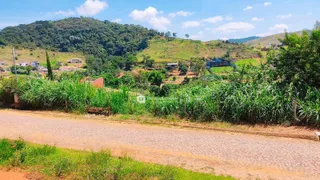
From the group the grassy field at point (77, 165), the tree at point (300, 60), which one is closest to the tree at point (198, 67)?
the tree at point (300, 60)

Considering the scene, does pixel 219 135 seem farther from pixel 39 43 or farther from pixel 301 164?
pixel 39 43

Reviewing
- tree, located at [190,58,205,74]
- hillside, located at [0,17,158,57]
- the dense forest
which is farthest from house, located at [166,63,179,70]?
hillside, located at [0,17,158,57]

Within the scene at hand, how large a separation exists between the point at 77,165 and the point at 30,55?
3215 inches

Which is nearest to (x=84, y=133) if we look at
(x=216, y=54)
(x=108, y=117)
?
(x=108, y=117)

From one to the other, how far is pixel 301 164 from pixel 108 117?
5.81m

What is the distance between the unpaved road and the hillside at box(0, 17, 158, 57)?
8586cm

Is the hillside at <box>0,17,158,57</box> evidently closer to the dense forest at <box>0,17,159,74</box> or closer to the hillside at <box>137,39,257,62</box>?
the dense forest at <box>0,17,159,74</box>

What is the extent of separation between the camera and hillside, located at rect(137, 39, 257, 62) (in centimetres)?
8756

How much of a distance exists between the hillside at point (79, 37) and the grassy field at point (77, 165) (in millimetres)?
87639

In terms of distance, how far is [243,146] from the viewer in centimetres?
623

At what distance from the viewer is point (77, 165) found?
5.44 meters

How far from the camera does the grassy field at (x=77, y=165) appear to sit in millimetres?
4934

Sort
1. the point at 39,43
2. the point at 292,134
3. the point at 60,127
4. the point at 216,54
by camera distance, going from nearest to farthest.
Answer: the point at 292,134, the point at 60,127, the point at 216,54, the point at 39,43

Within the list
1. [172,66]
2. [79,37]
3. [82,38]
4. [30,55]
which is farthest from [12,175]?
[79,37]
